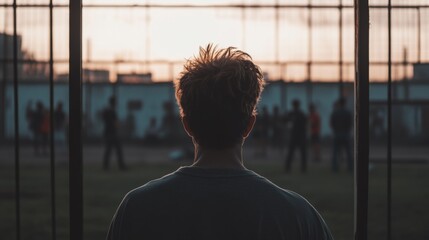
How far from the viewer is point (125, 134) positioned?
1048 inches

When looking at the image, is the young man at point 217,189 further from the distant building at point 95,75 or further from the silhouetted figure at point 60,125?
the silhouetted figure at point 60,125

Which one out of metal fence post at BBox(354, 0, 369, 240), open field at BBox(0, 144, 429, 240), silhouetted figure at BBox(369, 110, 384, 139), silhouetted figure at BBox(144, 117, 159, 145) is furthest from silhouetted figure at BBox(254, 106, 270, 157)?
metal fence post at BBox(354, 0, 369, 240)

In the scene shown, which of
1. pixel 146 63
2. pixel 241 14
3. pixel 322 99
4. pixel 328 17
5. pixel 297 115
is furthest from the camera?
pixel 322 99

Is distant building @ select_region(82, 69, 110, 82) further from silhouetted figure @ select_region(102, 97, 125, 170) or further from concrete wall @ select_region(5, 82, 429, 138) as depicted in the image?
silhouetted figure @ select_region(102, 97, 125, 170)

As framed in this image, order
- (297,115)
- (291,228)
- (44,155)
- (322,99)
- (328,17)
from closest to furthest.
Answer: (291,228), (297,115), (328,17), (44,155), (322,99)

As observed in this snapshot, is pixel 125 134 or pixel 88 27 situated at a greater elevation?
pixel 88 27

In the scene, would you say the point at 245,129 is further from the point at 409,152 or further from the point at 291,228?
the point at 409,152

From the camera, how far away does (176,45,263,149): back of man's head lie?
176cm

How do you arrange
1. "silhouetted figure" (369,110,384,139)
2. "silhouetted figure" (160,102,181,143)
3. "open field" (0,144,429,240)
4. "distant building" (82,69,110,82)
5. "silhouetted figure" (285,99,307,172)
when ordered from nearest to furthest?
1. "open field" (0,144,429,240)
2. "silhouetted figure" (285,99,307,172)
3. "distant building" (82,69,110,82)
4. "silhouetted figure" (369,110,384,139)
5. "silhouetted figure" (160,102,181,143)

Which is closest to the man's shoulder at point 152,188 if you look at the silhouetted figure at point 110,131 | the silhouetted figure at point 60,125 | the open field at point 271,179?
the open field at point 271,179

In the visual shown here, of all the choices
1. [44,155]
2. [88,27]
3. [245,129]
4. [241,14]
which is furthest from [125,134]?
[245,129]

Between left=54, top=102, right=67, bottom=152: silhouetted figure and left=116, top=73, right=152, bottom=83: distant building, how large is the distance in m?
1.85

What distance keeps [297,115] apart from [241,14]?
272 cm

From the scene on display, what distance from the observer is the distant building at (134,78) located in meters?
20.2
